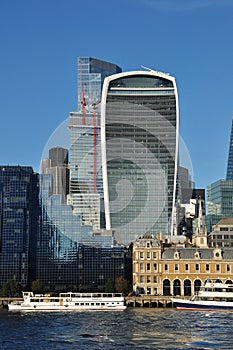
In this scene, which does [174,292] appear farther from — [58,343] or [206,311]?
[58,343]

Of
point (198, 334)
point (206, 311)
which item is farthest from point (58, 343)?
point (206, 311)

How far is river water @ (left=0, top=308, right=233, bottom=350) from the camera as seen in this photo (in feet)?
286

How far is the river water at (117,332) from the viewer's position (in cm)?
8719

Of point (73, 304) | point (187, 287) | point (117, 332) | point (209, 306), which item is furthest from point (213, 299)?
point (117, 332)

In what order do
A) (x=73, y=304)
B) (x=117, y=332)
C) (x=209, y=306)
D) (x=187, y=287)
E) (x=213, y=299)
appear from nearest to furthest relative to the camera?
(x=117, y=332) < (x=209, y=306) < (x=213, y=299) < (x=73, y=304) < (x=187, y=287)

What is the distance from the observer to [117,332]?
102625 mm

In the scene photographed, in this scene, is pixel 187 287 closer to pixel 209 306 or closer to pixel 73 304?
pixel 209 306

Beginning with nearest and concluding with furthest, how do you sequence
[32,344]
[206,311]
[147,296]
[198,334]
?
[32,344] < [198,334] < [206,311] < [147,296]

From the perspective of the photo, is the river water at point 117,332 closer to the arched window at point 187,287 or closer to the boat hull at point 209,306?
the boat hull at point 209,306

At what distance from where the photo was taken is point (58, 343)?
90.2 meters

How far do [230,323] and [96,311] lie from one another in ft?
163

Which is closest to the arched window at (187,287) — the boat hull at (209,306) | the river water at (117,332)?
the boat hull at (209,306)

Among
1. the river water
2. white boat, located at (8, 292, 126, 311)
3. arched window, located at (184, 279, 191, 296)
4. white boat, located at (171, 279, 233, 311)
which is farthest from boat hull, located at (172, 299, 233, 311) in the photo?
arched window, located at (184, 279, 191, 296)

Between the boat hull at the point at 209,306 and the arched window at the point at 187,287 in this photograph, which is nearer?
the boat hull at the point at 209,306
